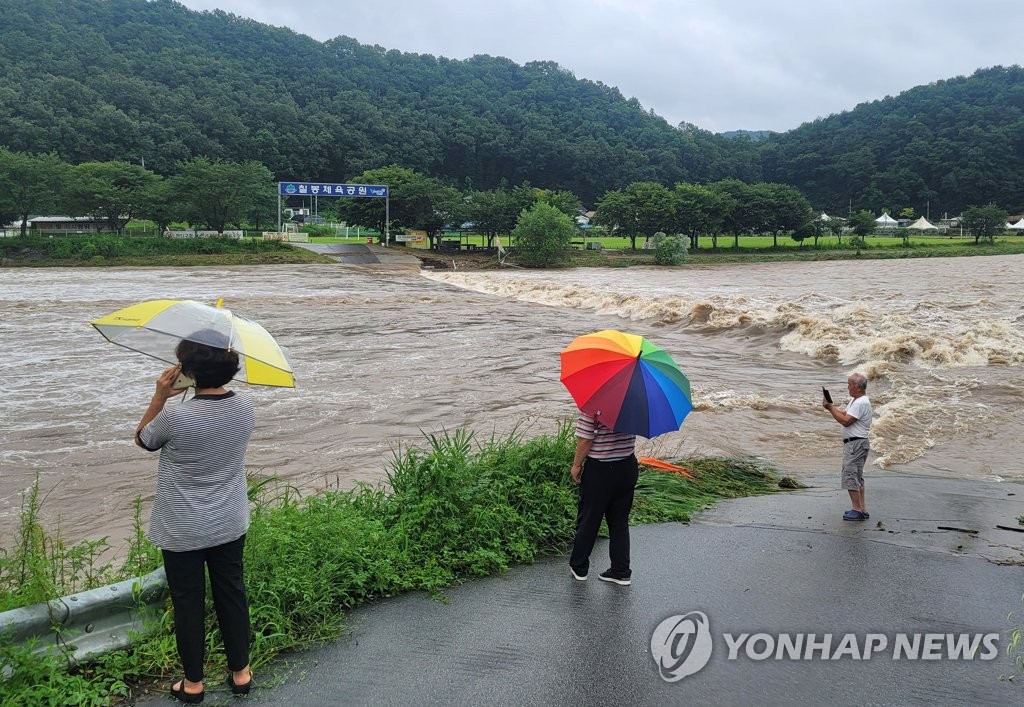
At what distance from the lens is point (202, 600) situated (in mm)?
3404

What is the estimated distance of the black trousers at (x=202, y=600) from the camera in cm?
335

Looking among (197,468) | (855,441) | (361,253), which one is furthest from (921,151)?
(197,468)

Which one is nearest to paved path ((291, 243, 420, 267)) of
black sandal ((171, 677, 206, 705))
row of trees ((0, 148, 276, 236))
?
row of trees ((0, 148, 276, 236))

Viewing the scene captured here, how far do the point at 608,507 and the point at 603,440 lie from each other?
47 centimetres

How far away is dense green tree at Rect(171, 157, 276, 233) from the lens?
6031 cm

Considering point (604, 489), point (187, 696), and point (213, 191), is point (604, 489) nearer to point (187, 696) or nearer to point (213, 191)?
point (187, 696)

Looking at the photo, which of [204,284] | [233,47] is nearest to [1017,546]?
[204,284]

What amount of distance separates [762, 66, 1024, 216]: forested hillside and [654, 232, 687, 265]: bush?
Result: 64.7 meters

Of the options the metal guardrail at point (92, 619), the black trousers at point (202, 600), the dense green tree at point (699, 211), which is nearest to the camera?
the black trousers at point (202, 600)

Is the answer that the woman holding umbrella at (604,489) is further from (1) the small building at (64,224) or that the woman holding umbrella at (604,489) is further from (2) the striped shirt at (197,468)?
(1) the small building at (64,224)

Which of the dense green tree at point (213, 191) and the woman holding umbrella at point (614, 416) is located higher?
the dense green tree at point (213, 191)

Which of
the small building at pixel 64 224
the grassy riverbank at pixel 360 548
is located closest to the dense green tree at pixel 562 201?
the small building at pixel 64 224

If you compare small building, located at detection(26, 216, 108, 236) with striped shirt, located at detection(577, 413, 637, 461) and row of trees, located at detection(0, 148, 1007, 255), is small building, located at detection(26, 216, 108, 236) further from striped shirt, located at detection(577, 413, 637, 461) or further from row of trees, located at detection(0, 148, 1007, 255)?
striped shirt, located at detection(577, 413, 637, 461)

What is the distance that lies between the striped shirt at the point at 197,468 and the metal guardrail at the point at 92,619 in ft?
2.54
